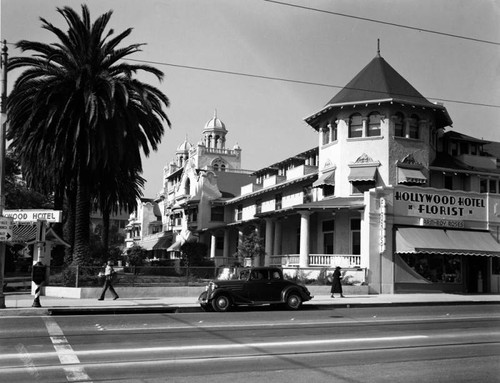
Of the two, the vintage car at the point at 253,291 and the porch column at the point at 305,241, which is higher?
Answer: the porch column at the point at 305,241

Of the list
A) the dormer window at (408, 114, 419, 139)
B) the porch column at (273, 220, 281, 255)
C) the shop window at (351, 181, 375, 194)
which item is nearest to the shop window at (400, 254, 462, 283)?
the shop window at (351, 181, 375, 194)

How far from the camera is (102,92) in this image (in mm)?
27125

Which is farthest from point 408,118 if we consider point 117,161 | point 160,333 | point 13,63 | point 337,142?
point 160,333

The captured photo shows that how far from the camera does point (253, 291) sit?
20812 millimetres

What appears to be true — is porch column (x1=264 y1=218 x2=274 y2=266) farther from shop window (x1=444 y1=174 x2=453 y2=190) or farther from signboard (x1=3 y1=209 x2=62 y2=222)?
signboard (x1=3 y1=209 x2=62 y2=222)

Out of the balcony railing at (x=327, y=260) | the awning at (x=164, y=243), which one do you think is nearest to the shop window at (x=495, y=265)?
the balcony railing at (x=327, y=260)

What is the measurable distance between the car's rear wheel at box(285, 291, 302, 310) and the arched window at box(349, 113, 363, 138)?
15.9 meters

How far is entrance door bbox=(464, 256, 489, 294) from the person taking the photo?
33.0 meters

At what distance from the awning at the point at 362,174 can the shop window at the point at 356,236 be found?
2.38 meters

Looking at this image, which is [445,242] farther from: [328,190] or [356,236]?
[328,190]

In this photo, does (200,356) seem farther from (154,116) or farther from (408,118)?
(408,118)

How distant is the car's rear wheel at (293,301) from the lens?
21.4 meters

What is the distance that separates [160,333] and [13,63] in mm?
18662

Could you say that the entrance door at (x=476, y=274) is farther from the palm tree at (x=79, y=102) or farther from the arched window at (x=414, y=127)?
the palm tree at (x=79, y=102)
